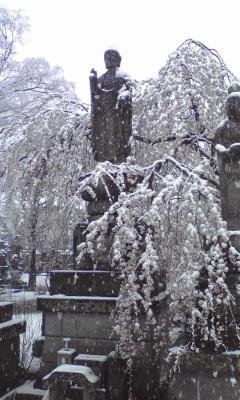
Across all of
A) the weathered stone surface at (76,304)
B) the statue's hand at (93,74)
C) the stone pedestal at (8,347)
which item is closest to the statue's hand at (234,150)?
the weathered stone surface at (76,304)

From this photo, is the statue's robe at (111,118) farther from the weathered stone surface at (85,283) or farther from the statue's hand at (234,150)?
the statue's hand at (234,150)

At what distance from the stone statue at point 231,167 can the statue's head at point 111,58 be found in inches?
98.2

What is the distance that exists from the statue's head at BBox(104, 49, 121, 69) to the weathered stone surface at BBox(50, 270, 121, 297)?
10.3 ft

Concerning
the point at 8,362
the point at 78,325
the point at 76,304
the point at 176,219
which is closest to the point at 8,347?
the point at 8,362

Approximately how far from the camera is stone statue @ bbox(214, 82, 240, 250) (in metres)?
A: 4.12

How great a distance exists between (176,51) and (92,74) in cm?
160

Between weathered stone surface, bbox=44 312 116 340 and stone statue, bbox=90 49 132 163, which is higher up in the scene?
stone statue, bbox=90 49 132 163

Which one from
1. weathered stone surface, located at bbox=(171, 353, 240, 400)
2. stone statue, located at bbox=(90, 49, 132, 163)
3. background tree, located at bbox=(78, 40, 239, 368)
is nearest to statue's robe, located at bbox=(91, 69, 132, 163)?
stone statue, located at bbox=(90, 49, 132, 163)

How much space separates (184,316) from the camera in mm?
3891

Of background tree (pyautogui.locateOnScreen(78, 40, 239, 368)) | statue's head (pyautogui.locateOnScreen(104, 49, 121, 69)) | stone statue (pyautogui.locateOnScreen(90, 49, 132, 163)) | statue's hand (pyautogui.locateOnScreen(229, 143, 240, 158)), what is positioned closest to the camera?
background tree (pyautogui.locateOnScreen(78, 40, 239, 368))

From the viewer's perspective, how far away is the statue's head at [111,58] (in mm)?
6184

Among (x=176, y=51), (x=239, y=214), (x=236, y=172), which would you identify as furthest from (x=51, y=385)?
(x=176, y=51)

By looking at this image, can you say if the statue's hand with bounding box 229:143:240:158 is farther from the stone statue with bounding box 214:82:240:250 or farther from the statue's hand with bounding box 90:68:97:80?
the statue's hand with bounding box 90:68:97:80

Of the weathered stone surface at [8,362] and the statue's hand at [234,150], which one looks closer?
the statue's hand at [234,150]
